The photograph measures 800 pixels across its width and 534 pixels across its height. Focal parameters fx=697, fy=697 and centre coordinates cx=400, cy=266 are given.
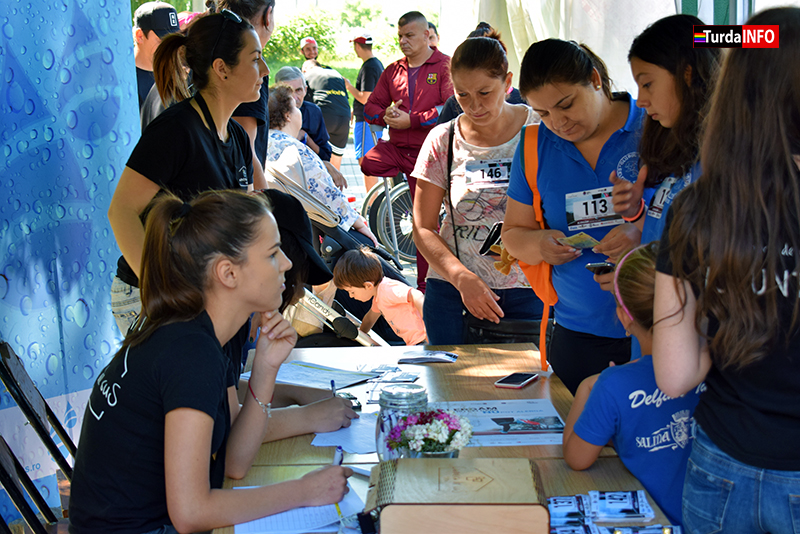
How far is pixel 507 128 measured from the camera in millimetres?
2328

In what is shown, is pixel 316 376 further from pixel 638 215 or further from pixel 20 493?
pixel 638 215

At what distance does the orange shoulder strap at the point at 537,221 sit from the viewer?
6.51 ft

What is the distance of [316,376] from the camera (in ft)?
6.66

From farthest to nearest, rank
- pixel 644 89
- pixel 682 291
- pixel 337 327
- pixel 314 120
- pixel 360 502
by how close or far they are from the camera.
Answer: pixel 314 120 < pixel 337 327 < pixel 644 89 < pixel 360 502 < pixel 682 291

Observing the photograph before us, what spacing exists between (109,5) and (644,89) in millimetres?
2031

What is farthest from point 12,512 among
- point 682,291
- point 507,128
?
point 682,291

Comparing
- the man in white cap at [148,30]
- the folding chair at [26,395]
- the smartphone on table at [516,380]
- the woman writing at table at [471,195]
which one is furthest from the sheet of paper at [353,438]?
the man in white cap at [148,30]

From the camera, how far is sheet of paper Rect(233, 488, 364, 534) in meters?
1.19

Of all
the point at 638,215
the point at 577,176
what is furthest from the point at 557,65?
the point at 638,215

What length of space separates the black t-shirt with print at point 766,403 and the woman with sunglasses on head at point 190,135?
140 cm

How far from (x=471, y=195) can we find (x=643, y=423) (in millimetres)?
1141

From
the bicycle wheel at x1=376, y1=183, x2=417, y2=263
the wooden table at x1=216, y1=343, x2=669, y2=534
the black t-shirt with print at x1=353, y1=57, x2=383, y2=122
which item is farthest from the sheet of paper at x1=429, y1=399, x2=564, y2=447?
the black t-shirt with print at x1=353, y1=57, x2=383, y2=122

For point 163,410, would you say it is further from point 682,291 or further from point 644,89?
point 644,89

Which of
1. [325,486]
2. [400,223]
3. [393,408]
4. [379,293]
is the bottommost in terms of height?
[400,223]
